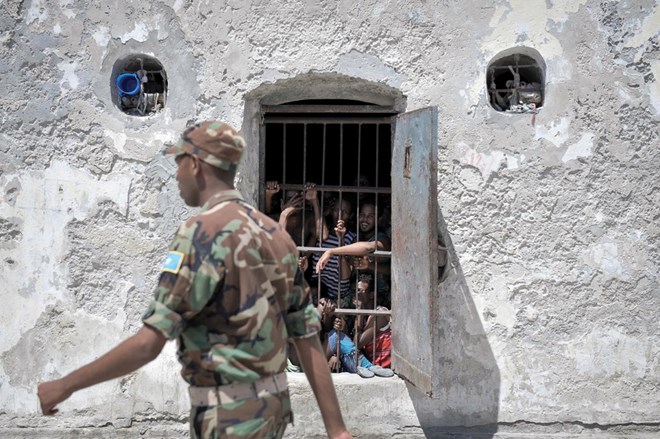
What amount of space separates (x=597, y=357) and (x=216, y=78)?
9.24 ft

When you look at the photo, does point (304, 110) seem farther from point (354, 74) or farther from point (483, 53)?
point (483, 53)

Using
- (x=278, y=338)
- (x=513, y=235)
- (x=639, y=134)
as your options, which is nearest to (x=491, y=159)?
(x=513, y=235)

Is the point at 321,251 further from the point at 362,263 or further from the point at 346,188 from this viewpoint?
the point at 346,188

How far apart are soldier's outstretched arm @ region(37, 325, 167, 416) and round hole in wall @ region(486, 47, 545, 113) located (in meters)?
3.13

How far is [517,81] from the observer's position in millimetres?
4996

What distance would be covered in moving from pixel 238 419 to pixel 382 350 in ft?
9.37

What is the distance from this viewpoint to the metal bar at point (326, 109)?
17.1 feet

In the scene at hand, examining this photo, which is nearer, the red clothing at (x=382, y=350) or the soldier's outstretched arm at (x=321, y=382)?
the soldier's outstretched arm at (x=321, y=382)

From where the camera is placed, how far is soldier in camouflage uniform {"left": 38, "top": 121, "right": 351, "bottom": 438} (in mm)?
2461

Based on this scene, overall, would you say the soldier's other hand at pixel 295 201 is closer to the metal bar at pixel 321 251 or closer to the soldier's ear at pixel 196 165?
the metal bar at pixel 321 251

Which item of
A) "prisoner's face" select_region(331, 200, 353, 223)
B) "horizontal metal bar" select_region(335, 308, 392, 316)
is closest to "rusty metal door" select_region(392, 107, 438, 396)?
"horizontal metal bar" select_region(335, 308, 392, 316)

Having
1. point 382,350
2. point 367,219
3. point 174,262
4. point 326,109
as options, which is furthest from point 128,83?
point 174,262

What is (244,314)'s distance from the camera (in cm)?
255

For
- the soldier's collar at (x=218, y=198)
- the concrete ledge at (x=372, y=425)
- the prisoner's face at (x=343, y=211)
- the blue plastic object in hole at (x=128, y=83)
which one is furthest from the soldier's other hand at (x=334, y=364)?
the soldier's collar at (x=218, y=198)
